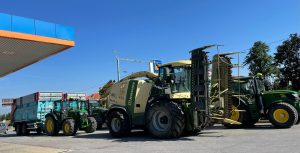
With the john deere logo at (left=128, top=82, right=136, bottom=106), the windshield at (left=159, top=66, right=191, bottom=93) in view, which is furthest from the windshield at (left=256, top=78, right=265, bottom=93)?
the john deere logo at (left=128, top=82, right=136, bottom=106)

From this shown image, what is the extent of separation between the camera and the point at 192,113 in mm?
13664

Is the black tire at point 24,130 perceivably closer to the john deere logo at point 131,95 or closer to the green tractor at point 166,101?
the green tractor at point 166,101

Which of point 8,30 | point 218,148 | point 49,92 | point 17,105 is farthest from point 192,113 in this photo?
point 17,105

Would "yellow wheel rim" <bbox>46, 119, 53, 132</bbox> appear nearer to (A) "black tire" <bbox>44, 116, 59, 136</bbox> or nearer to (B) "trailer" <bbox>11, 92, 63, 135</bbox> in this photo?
(A) "black tire" <bbox>44, 116, 59, 136</bbox>

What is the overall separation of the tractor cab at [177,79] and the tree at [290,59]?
30494mm

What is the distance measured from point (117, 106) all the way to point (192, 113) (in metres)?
4.07

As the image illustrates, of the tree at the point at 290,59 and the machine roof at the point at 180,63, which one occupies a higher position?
the tree at the point at 290,59

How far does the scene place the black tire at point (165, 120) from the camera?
13516 mm

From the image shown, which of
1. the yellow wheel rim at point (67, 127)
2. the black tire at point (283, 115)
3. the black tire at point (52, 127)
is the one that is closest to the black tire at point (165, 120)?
the black tire at point (283, 115)

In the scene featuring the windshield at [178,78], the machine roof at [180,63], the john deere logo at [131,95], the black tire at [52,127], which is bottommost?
the black tire at [52,127]

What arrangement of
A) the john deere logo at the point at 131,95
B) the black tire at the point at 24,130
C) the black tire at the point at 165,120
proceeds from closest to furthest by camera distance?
the black tire at the point at 165,120, the john deere logo at the point at 131,95, the black tire at the point at 24,130

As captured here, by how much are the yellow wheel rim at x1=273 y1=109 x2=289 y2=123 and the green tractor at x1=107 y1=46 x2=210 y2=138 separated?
12.0 ft

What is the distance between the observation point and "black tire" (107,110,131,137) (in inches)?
621

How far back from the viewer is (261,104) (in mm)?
17078
